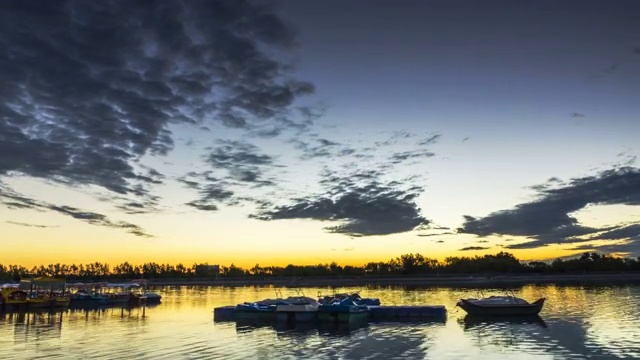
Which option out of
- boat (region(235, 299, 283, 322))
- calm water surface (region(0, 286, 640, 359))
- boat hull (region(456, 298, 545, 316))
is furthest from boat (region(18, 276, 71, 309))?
boat hull (region(456, 298, 545, 316))

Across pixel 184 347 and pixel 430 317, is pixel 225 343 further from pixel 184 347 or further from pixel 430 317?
pixel 430 317

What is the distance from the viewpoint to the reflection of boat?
4584cm

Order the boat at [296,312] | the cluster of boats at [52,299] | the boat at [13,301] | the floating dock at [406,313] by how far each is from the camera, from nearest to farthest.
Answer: the boat at [296,312] → the floating dock at [406,313] → the boat at [13,301] → the cluster of boats at [52,299]

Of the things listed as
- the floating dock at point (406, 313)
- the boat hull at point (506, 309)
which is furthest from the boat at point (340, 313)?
the boat hull at point (506, 309)

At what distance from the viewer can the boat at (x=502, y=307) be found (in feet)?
169

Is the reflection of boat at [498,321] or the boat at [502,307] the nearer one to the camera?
the reflection of boat at [498,321]

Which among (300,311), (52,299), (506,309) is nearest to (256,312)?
(300,311)

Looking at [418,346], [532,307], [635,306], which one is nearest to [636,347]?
[418,346]

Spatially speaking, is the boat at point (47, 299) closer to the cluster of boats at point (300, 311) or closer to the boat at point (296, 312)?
the cluster of boats at point (300, 311)

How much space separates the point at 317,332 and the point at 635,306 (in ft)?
122

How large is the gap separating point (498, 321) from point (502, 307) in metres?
3.66

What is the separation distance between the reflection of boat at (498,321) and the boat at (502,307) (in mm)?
503

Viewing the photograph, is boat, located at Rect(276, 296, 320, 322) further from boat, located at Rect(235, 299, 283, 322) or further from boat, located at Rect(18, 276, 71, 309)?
A: boat, located at Rect(18, 276, 71, 309)

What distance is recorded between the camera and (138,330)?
45.5m
